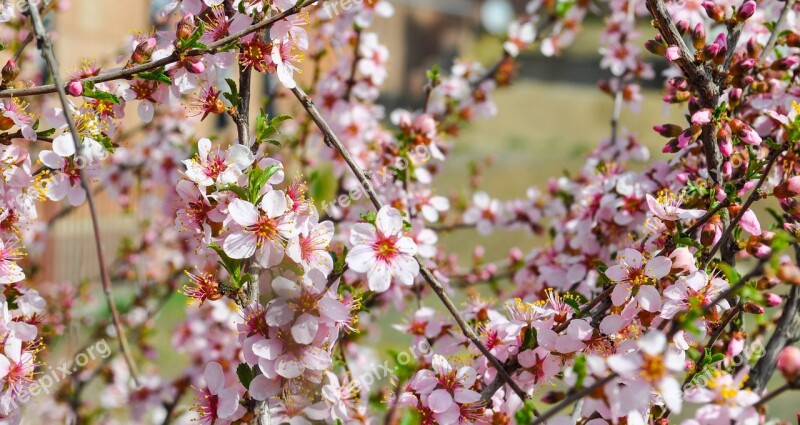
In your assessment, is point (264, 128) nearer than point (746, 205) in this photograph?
No

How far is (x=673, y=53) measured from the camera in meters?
1.33

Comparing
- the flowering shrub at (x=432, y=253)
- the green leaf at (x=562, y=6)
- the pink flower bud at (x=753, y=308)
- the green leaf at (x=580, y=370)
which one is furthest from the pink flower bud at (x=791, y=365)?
the green leaf at (x=562, y=6)

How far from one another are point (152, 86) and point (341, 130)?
1.14 metres

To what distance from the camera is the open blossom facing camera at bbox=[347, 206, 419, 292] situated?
1.18 metres

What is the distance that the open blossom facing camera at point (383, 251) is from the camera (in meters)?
1.18

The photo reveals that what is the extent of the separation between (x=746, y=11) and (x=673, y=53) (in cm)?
21

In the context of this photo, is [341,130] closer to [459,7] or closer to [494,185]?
[494,185]

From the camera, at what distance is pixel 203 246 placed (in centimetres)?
126

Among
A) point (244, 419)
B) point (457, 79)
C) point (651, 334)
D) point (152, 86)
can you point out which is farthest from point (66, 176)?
point (457, 79)

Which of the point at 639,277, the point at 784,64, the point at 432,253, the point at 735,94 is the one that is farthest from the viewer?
the point at 432,253

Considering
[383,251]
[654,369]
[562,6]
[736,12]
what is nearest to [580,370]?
[654,369]

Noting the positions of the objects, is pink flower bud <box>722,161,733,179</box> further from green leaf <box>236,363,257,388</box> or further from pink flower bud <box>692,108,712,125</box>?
green leaf <box>236,363,257,388</box>

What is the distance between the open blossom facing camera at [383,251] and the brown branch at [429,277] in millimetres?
31

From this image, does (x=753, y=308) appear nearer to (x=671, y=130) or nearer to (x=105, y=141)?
(x=671, y=130)
